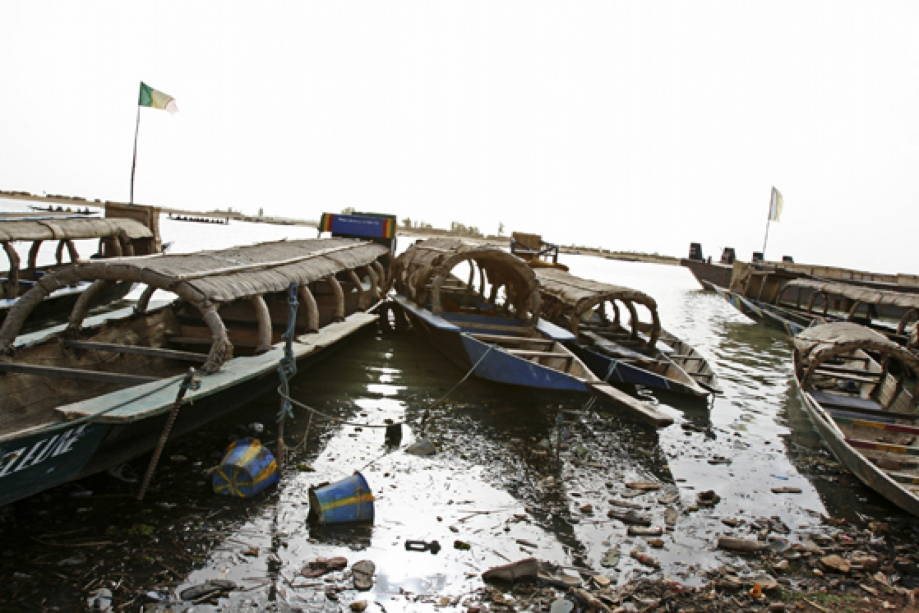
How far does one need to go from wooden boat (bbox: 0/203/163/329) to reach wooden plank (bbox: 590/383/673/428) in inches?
288

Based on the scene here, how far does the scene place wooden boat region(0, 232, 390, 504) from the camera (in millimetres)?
4105

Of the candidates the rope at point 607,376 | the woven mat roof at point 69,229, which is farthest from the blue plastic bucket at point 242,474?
the woven mat roof at point 69,229

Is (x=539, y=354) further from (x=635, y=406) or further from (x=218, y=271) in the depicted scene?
(x=218, y=271)

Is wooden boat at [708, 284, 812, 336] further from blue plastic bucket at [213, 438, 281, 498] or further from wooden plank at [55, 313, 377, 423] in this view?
blue plastic bucket at [213, 438, 281, 498]

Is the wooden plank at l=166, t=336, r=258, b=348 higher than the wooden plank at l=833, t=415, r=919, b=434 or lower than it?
higher

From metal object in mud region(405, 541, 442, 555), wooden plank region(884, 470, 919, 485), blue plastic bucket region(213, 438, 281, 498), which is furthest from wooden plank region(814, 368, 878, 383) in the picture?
blue plastic bucket region(213, 438, 281, 498)

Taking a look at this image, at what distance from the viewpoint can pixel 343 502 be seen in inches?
191

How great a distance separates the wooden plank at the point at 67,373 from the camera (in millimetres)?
5375

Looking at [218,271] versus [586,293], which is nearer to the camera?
[218,271]

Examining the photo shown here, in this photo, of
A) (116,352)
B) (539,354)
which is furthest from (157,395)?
(539,354)

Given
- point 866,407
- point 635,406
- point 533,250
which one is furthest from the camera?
point 533,250

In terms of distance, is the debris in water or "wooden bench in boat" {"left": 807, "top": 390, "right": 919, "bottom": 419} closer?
the debris in water

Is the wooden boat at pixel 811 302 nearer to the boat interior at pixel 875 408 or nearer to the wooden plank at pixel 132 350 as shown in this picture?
the boat interior at pixel 875 408

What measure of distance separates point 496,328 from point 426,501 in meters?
5.26
